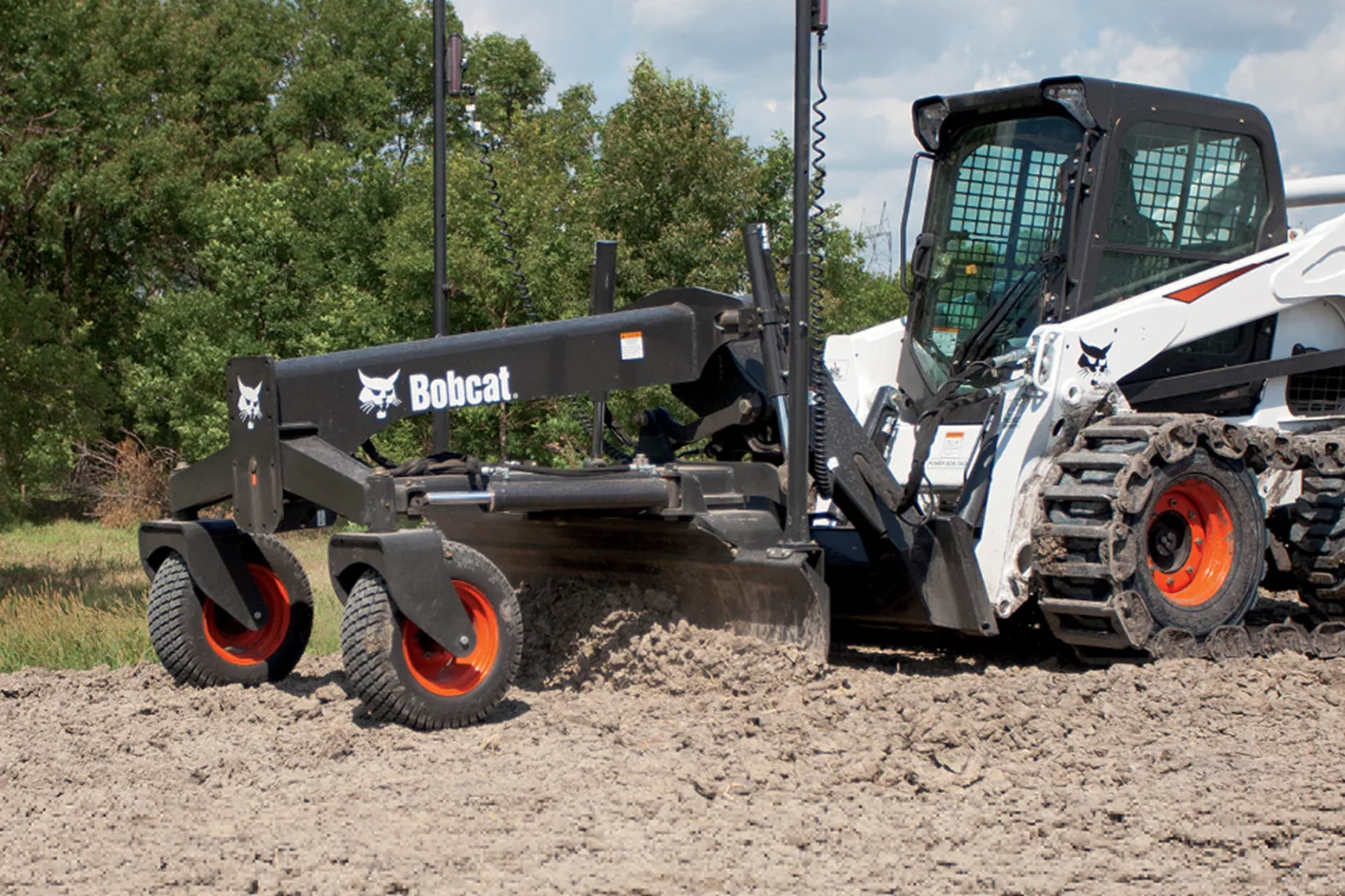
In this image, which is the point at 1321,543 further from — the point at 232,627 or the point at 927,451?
the point at 232,627

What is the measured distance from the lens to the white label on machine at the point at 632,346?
6.68m

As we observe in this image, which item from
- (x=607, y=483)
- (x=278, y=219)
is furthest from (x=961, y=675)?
(x=278, y=219)

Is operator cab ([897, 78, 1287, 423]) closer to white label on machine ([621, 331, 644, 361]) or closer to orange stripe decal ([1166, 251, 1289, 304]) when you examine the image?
orange stripe decal ([1166, 251, 1289, 304])

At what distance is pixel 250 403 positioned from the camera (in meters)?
6.07

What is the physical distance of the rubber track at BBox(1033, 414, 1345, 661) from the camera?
654cm

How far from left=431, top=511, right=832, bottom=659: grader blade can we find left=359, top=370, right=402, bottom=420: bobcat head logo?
3.56 ft

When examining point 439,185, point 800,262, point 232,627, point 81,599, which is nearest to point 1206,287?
point 800,262

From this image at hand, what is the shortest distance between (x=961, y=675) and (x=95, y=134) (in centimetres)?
2735

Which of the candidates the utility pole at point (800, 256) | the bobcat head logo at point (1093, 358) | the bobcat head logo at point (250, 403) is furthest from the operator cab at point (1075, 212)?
the bobcat head logo at point (250, 403)

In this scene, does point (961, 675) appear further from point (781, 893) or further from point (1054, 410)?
point (781, 893)

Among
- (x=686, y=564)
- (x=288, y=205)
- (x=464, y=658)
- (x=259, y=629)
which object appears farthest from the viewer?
(x=288, y=205)

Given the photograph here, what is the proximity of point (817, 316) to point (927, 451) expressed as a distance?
3.35 feet

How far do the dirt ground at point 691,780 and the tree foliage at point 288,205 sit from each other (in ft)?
13.1

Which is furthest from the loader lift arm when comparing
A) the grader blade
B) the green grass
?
the green grass
